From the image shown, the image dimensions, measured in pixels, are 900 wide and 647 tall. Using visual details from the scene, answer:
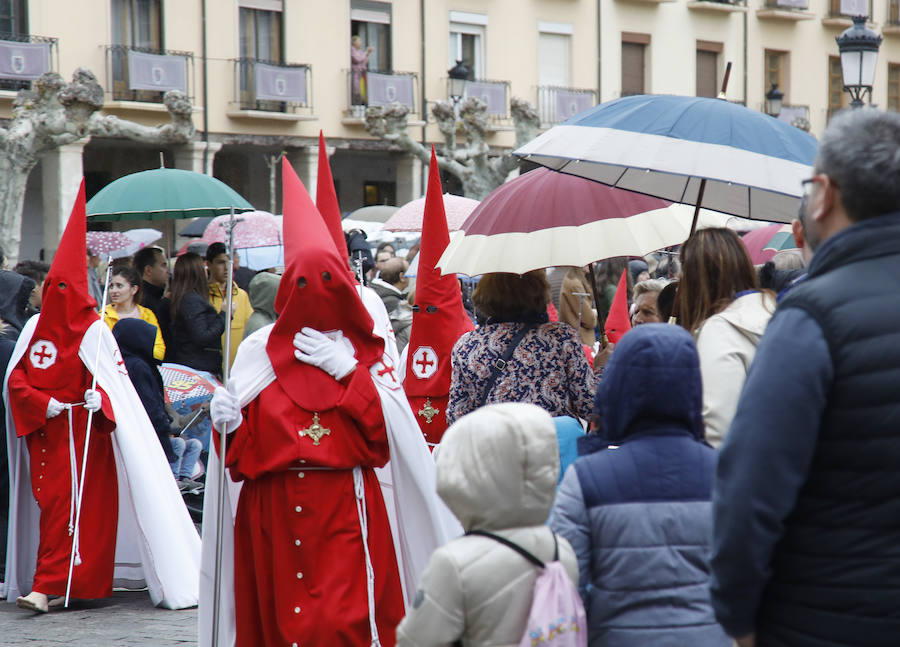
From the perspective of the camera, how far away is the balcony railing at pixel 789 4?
33.5 meters

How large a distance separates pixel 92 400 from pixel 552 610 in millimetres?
4558

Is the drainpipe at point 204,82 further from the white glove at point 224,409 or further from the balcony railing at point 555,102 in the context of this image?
the white glove at point 224,409

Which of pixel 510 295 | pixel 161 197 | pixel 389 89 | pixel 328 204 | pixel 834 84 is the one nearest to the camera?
pixel 510 295

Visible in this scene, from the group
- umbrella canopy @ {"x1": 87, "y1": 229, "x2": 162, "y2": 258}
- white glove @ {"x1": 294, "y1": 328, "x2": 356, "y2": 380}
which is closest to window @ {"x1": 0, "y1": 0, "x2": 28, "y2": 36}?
umbrella canopy @ {"x1": 87, "y1": 229, "x2": 162, "y2": 258}

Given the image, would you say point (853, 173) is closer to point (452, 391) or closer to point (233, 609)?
point (452, 391)

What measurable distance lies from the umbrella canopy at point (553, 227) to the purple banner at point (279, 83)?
20393 mm

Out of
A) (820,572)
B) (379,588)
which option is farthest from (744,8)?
(820,572)

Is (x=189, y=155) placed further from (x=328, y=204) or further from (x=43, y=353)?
(x=328, y=204)

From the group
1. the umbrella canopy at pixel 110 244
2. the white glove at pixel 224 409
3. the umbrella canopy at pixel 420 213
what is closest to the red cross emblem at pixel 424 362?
the white glove at pixel 224 409

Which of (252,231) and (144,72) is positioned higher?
(144,72)

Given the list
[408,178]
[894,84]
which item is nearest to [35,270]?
[408,178]

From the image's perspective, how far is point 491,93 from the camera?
2909 cm

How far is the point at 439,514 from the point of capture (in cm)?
525

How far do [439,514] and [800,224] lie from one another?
2.60 meters
